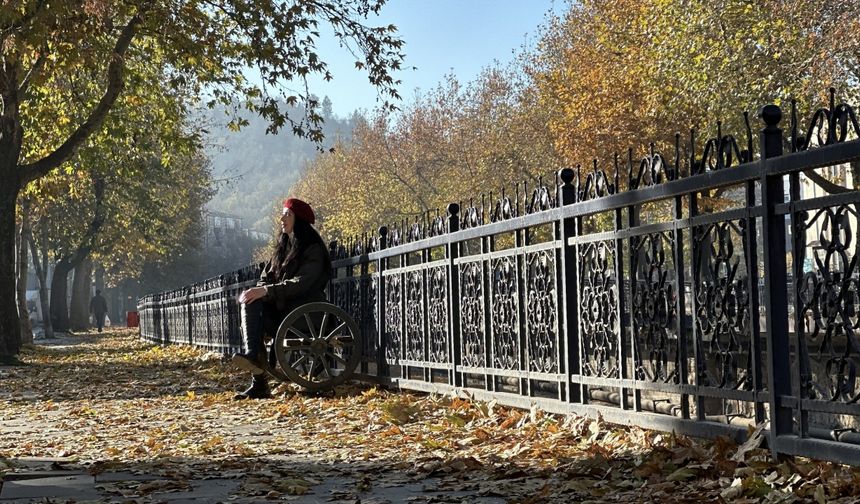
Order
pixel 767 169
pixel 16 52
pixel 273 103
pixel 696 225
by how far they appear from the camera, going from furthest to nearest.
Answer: pixel 273 103 → pixel 16 52 → pixel 696 225 → pixel 767 169

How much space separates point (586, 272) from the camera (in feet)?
27.3

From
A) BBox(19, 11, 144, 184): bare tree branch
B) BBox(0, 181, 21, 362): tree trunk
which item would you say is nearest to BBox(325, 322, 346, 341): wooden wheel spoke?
BBox(19, 11, 144, 184): bare tree branch

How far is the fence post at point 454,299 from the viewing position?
11.0m

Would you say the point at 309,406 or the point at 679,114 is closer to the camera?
the point at 309,406

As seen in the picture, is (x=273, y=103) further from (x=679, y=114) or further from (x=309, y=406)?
(x=679, y=114)

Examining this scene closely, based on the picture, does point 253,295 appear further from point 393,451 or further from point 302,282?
point 393,451

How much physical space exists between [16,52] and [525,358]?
13.3 meters

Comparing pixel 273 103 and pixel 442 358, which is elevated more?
pixel 273 103

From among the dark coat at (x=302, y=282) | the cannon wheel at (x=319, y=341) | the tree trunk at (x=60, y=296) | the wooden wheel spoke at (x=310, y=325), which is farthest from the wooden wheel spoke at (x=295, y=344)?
the tree trunk at (x=60, y=296)

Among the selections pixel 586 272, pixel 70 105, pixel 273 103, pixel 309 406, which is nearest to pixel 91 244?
pixel 70 105

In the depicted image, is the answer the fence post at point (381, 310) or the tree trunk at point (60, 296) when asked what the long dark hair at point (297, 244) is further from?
the tree trunk at point (60, 296)

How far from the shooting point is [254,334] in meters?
12.7

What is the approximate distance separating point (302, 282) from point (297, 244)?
441 millimetres

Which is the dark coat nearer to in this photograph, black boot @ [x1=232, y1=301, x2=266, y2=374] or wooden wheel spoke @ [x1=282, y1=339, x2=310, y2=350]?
black boot @ [x1=232, y1=301, x2=266, y2=374]
